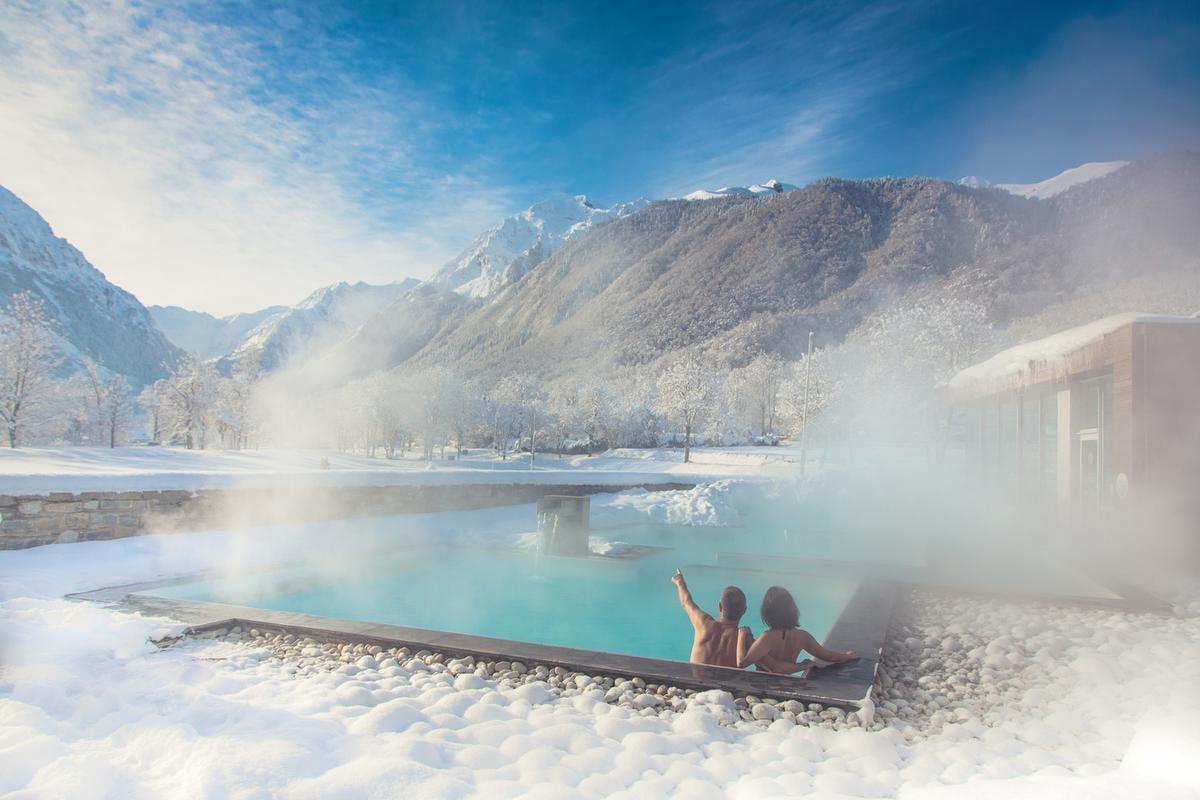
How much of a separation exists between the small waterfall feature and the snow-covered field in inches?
242

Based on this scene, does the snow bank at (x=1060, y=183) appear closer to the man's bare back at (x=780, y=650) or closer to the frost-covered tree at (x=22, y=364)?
the man's bare back at (x=780, y=650)

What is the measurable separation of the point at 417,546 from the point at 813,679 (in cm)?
830

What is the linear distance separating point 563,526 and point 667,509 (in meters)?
4.90

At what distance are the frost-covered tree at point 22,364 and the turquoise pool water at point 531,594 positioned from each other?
31264 mm

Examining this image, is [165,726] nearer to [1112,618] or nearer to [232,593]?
[232,593]

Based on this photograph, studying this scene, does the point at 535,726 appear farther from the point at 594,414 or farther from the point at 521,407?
the point at 594,414

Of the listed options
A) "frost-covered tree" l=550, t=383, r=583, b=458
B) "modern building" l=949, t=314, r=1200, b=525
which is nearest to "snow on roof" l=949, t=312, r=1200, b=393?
"modern building" l=949, t=314, r=1200, b=525

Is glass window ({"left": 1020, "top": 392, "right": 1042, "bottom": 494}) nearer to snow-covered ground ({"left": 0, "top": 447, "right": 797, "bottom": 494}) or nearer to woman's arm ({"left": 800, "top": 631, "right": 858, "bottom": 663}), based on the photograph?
snow-covered ground ({"left": 0, "top": 447, "right": 797, "bottom": 494})

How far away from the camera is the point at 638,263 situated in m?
148

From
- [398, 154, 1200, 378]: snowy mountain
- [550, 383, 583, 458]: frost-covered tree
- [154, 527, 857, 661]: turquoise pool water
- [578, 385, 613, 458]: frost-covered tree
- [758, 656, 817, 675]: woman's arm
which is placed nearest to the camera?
[758, 656, 817, 675]: woman's arm

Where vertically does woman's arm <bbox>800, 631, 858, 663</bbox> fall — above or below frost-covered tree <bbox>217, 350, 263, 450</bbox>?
below

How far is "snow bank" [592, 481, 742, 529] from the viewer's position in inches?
578

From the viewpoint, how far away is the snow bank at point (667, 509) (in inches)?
578

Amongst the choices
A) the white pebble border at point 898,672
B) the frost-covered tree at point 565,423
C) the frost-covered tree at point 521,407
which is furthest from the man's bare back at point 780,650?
the frost-covered tree at point 565,423
